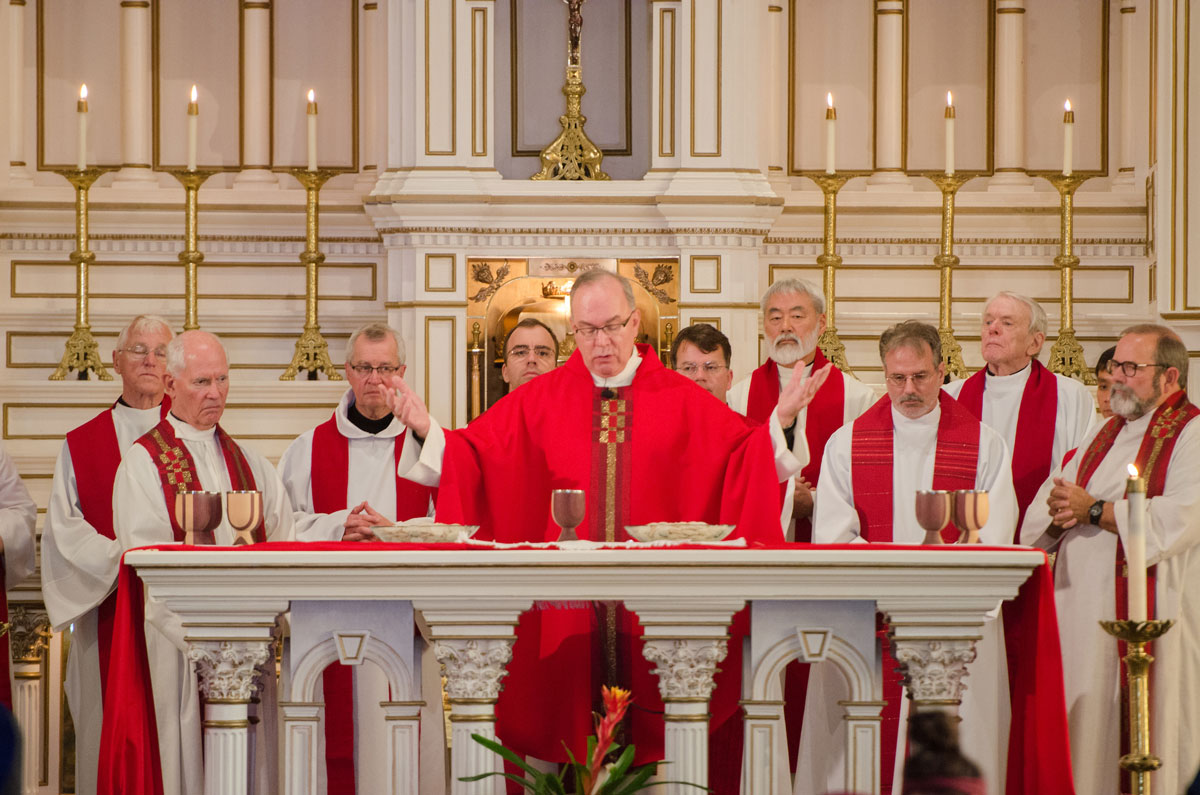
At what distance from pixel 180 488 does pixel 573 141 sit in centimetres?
333

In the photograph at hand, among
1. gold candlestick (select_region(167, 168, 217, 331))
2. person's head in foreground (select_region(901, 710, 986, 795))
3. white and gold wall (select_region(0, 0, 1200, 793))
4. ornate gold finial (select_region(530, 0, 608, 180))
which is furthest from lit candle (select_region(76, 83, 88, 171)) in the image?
person's head in foreground (select_region(901, 710, 986, 795))

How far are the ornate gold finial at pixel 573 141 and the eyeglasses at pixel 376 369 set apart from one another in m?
2.42

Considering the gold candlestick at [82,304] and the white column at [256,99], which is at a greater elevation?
the white column at [256,99]

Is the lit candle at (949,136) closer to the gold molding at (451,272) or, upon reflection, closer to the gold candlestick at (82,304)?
the gold molding at (451,272)

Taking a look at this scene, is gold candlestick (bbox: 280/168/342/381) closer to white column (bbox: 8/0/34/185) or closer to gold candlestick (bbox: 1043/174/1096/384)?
white column (bbox: 8/0/34/185)

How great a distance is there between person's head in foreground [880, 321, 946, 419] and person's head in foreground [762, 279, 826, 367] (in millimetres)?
672

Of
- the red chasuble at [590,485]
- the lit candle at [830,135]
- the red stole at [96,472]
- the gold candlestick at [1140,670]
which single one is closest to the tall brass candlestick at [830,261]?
the lit candle at [830,135]

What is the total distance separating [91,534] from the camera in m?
5.21

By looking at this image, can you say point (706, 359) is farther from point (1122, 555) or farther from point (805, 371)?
point (1122, 555)

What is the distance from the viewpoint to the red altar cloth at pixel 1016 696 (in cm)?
394

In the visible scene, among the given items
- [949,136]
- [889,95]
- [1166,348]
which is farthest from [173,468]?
[889,95]

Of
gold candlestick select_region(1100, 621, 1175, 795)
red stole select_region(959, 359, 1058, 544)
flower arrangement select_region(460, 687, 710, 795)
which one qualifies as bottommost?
flower arrangement select_region(460, 687, 710, 795)

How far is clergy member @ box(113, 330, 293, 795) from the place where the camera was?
4680 mm

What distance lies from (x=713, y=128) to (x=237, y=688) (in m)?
4.06
